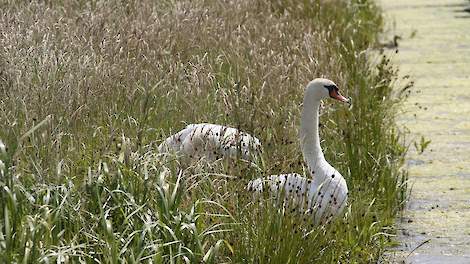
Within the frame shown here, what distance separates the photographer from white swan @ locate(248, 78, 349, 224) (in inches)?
196

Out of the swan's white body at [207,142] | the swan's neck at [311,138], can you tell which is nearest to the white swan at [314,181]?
the swan's neck at [311,138]

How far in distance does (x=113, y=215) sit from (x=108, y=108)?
158 cm

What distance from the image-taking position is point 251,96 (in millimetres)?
5949

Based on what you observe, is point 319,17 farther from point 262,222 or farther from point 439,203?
point 262,222

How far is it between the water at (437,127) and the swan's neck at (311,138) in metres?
0.55

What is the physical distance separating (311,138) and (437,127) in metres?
3.15

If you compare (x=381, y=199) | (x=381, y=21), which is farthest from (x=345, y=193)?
(x=381, y=21)

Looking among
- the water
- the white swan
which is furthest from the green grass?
the water

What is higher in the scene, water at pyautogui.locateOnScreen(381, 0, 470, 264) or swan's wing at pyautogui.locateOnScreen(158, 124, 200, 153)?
swan's wing at pyautogui.locateOnScreen(158, 124, 200, 153)

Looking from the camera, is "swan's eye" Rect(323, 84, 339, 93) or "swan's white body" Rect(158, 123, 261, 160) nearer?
"swan's white body" Rect(158, 123, 261, 160)

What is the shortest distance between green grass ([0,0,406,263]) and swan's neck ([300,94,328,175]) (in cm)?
12

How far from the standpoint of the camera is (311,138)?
579 cm

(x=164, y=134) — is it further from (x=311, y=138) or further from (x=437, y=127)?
(x=437, y=127)

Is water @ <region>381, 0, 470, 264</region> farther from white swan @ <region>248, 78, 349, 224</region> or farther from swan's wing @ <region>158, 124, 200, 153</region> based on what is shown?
swan's wing @ <region>158, 124, 200, 153</region>
